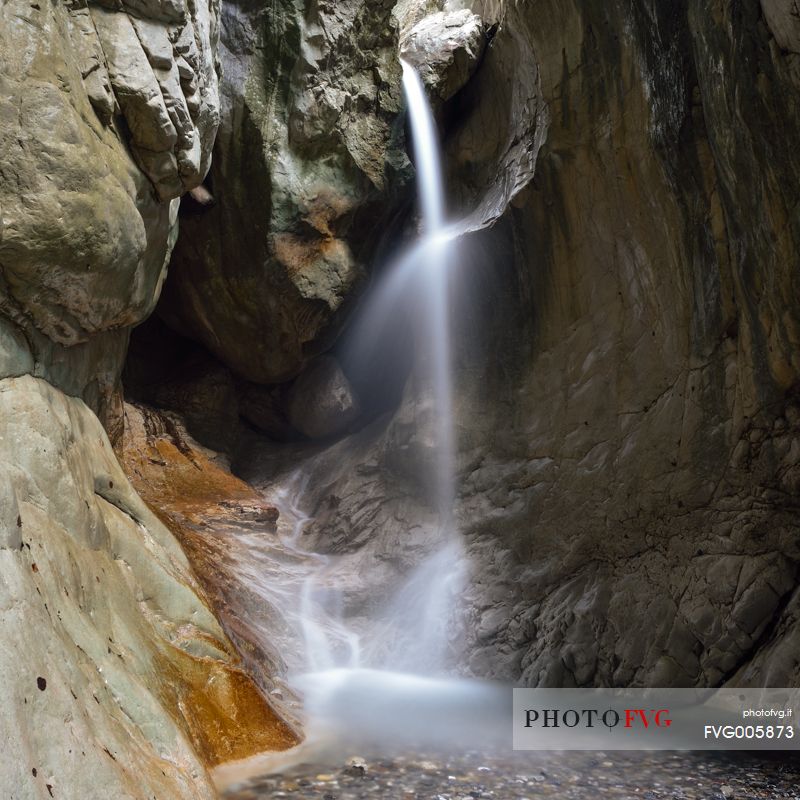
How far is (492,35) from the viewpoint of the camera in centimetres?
1275

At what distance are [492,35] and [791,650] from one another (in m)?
10.6

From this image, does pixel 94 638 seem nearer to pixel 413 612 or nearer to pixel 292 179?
pixel 413 612

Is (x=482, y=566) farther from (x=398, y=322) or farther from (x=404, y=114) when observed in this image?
(x=404, y=114)

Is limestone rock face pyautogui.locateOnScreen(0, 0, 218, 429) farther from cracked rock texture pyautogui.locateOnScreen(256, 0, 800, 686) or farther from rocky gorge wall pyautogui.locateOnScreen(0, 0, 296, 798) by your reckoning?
cracked rock texture pyautogui.locateOnScreen(256, 0, 800, 686)

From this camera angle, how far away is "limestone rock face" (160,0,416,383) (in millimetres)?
11648

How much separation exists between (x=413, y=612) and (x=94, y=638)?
5.70 metres

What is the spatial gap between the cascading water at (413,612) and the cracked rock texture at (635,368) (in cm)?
34

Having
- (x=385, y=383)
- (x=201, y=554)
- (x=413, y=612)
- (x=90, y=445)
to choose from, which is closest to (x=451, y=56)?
(x=385, y=383)

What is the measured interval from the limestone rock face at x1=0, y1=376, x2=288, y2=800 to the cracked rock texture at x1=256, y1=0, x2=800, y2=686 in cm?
391

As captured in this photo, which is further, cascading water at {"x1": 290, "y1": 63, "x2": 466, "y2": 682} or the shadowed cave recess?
cascading water at {"x1": 290, "y1": 63, "x2": 466, "y2": 682}

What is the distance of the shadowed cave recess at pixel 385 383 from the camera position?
15.9 ft

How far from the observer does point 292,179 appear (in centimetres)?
1206
